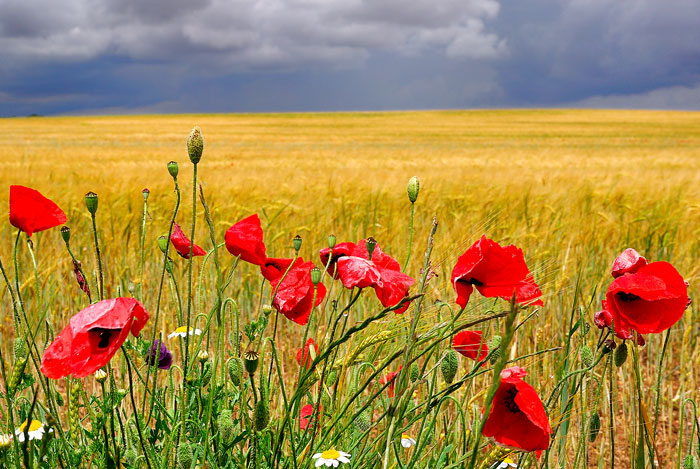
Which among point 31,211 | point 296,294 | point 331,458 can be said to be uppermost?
point 31,211

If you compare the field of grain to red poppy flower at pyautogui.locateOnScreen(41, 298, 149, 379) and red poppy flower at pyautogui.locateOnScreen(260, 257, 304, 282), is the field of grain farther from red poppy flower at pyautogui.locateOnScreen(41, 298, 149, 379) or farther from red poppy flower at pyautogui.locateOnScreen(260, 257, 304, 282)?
red poppy flower at pyautogui.locateOnScreen(41, 298, 149, 379)

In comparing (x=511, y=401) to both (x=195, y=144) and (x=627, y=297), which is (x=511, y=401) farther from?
Result: (x=195, y=144)

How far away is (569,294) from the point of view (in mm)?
2475

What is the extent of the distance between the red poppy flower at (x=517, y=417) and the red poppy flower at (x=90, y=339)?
425 millimetres

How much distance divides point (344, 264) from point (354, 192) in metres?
3.63

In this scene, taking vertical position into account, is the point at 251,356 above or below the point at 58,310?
above

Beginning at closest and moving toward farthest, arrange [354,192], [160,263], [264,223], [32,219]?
[32,219]
[160,263]
[264,223]
[354,192]

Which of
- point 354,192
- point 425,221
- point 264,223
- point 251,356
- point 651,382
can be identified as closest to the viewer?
point 251,356

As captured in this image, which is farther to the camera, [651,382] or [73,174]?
[73,174]

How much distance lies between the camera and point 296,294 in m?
0.81

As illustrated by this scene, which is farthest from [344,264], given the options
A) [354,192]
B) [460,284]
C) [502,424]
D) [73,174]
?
[73,174]

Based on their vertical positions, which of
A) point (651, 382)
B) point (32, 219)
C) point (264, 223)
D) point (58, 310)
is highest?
point (32, 219)

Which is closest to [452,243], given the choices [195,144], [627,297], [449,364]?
[627,297]

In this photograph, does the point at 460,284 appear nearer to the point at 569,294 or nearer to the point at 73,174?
the point at 569,294
